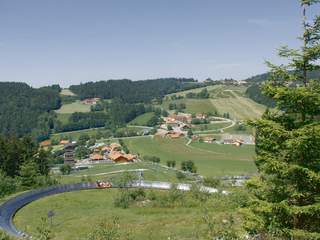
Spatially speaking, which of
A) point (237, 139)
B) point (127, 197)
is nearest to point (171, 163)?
point (237, 139)

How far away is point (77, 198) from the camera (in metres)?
62.9

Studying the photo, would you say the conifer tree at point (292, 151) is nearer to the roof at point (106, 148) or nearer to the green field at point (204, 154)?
the green field at point (204, 154)

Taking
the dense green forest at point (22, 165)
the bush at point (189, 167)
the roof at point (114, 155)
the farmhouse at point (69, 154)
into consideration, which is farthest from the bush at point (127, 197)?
the farmhouse at point (69, 154)

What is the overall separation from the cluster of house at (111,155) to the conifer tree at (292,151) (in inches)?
5108

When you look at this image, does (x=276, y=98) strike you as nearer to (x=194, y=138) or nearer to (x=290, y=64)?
(x=290, y=64)

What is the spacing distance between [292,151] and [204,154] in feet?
450

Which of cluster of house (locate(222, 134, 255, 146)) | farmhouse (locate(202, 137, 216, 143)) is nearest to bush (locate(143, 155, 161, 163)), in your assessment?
farmhouse (locate(202, 137, 216, 143))

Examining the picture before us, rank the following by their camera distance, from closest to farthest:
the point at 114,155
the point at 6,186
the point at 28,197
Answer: the point at 28,197
the point at 6,186
the point at 114,155

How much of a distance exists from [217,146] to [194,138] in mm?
22725

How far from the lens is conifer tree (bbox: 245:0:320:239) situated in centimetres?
1819

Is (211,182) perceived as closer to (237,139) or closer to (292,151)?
(292,151)

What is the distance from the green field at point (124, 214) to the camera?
37.8m

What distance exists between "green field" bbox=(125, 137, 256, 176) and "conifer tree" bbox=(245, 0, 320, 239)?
100 m

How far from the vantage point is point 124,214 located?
49156 mm
